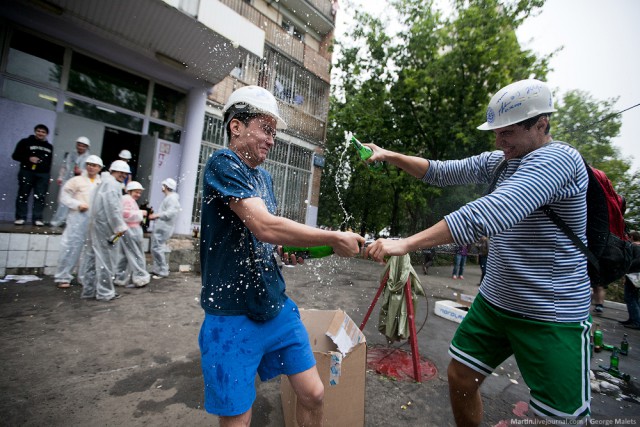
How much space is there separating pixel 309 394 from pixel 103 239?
513cm

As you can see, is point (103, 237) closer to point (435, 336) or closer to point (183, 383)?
point (183, 383)

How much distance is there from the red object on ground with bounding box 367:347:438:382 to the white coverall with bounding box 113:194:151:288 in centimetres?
482

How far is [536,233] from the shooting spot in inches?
69.9

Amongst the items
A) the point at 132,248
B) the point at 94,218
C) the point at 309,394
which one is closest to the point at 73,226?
the point at 94,218

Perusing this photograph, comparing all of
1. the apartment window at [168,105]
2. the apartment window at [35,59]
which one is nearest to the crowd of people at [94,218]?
the apartment window at [35,59]

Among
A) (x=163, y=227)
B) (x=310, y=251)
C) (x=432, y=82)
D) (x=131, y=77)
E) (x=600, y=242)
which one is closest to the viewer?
(x=600, y=242)

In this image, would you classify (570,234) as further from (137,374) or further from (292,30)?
(292,30)

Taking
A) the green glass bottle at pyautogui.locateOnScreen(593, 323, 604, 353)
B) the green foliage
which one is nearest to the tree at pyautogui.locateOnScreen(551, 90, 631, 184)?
the green foliage

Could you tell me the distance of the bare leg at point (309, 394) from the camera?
1.79 m

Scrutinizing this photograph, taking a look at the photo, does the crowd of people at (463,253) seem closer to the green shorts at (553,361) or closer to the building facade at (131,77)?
the green shorts at (553,361)

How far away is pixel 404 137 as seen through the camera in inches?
559

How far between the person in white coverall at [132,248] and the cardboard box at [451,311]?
5.95 m

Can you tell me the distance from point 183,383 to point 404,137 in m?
13.4

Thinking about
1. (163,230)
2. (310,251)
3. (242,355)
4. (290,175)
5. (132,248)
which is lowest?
(132,248)
